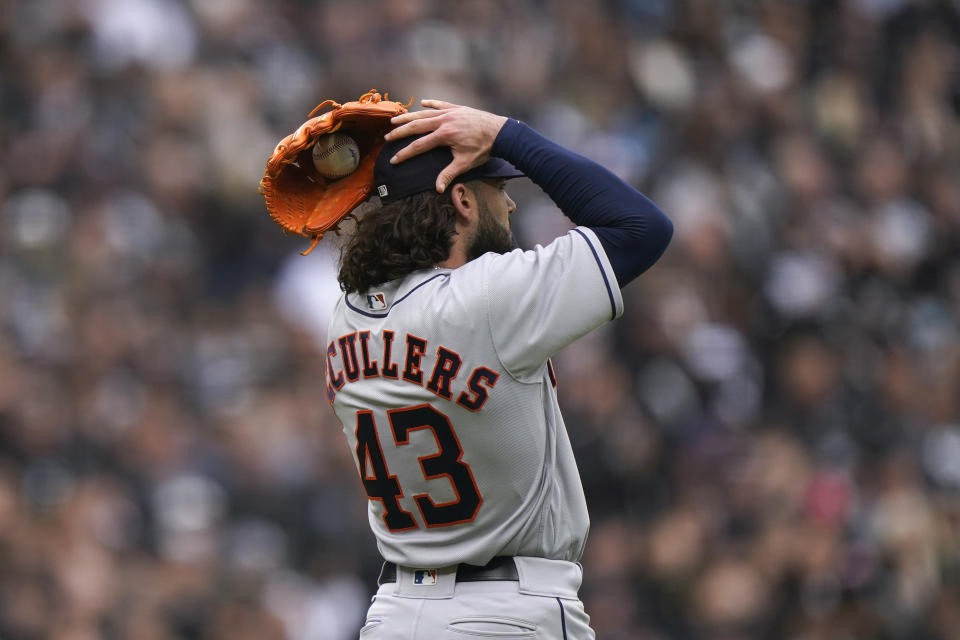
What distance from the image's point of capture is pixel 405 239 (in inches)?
111

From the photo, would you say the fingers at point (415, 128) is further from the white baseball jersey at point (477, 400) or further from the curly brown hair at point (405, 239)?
the white baseball jersey at point (477, 400)

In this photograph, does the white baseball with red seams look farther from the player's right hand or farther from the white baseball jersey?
the white baseball jersey

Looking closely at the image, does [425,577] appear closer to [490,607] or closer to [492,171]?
[490,607]

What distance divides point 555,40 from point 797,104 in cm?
201

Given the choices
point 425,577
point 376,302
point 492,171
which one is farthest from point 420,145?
point 425,577

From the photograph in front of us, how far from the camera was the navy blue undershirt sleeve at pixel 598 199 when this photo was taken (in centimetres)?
270

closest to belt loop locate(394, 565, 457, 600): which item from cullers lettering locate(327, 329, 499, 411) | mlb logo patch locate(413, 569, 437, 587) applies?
mlb logo patch locate(413, 569, 437, 587)

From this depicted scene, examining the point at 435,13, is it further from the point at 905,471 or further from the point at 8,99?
the point at 905,471

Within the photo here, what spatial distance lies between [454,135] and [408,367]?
507 millimetres

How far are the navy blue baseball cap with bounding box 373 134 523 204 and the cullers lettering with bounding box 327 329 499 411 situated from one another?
0.32 meters

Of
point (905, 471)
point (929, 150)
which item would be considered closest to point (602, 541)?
point (905, 471)

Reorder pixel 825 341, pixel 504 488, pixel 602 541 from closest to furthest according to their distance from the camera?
1. pixel 504 488
2. pixel 602 541
3. pixel 825 341

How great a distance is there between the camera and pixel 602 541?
21.5ft

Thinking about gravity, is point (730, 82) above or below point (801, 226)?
above
